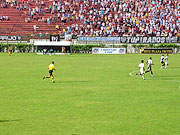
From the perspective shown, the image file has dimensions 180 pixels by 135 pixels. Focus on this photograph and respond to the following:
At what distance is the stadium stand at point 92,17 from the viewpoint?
7469 cm

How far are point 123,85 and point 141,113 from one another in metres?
10.6

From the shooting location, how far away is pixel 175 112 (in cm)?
1697

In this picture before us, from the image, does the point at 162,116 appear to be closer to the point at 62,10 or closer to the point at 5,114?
the point at 5,114

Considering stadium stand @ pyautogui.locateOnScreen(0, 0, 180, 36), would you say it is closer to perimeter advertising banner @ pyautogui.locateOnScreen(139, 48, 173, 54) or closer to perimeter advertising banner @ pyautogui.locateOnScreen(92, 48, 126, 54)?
perimeter advertising banner @ pyautogui.locateOnScreen(92, 48, 126, 54)

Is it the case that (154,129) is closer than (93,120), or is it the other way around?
(154,129)

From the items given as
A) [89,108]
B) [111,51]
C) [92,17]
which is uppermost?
[92,17]

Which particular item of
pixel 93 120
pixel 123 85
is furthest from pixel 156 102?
pixel 123 85

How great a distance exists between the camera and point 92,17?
7794 centimetres

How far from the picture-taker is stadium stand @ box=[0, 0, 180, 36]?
74688mm

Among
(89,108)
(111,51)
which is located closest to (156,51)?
(111,51)

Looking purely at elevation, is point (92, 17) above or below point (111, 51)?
above

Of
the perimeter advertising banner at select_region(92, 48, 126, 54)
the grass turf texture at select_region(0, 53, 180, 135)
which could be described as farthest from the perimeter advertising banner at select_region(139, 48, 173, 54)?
the grass turf texture at select_region(0, 53, 180, 135)

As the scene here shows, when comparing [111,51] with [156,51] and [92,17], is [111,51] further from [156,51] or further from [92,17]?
[92,17]

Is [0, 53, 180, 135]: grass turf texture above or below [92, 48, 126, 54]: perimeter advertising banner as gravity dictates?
below
